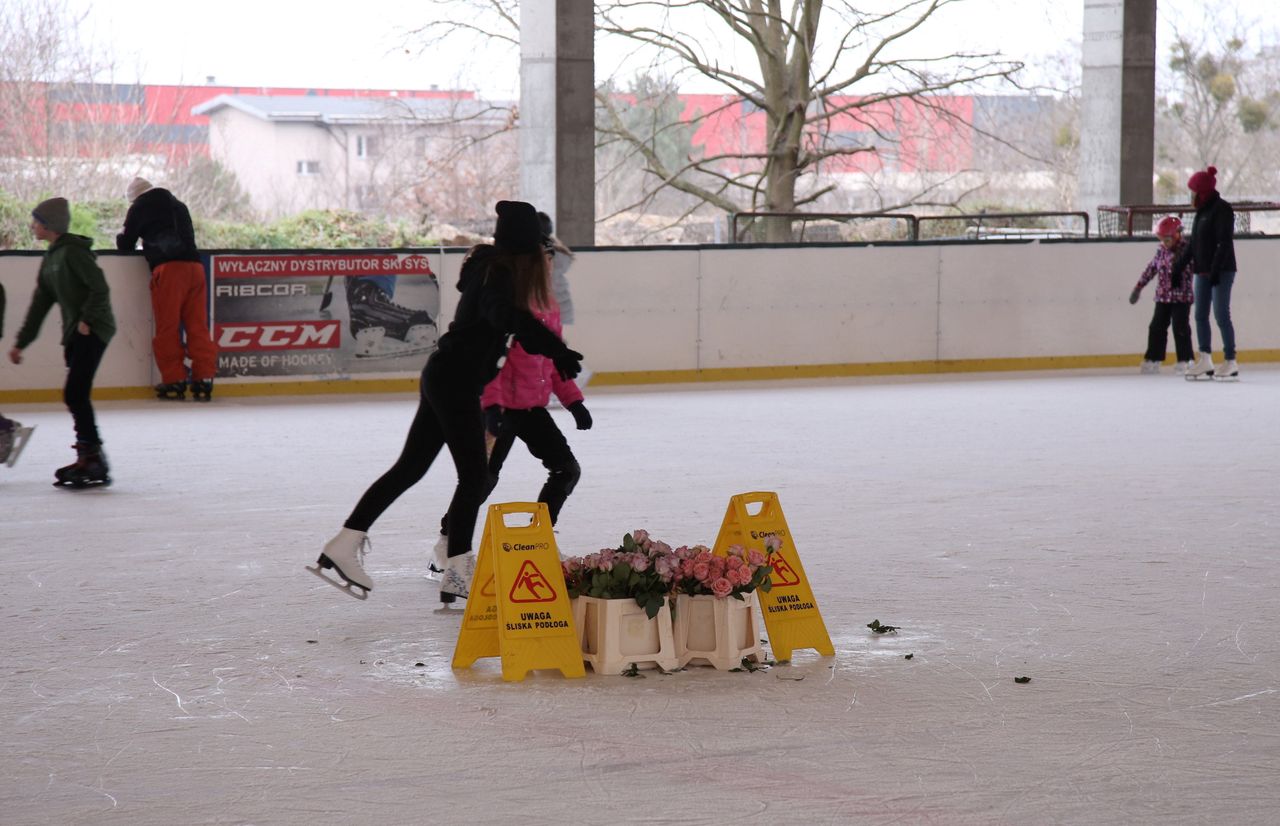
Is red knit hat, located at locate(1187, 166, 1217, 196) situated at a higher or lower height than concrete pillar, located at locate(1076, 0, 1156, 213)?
lower

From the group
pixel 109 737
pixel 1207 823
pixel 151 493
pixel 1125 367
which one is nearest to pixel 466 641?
pixel 109 737

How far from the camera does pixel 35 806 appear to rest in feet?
12.2

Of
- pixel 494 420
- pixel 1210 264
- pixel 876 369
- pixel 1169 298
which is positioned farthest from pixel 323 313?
pixel 1210 264

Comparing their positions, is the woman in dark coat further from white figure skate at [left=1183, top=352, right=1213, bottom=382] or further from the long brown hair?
the long brown hair

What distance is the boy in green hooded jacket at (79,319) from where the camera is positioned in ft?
28.7

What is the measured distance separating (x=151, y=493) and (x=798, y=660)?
4.69 meters

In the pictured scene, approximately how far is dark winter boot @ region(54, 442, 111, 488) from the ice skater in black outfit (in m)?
3.54

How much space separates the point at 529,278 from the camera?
5.62 metres

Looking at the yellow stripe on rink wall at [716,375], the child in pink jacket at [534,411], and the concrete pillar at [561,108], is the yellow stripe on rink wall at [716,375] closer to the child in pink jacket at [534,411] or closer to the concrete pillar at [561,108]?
the concrete pillar at [561,108]

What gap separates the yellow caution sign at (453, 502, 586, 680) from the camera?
4922 mm

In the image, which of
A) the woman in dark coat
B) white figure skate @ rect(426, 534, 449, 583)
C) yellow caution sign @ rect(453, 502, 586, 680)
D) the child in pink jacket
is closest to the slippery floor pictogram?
yellow caution sign @ rect(453, 502, 586, 680)

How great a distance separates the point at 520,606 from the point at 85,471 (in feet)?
15.4

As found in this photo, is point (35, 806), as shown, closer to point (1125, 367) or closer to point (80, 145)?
point (1125, 367)

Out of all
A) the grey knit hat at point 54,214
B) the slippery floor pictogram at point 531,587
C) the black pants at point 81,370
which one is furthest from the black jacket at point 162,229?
the slippery floor pictogram at point 531,587
